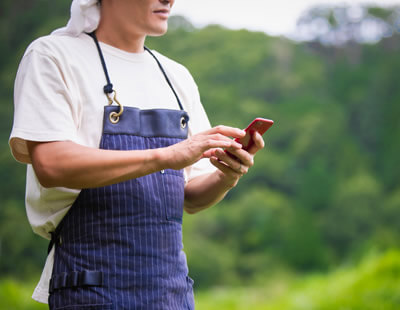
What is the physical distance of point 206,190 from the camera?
5.39 feet

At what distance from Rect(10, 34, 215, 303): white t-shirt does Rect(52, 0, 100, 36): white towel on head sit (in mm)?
25

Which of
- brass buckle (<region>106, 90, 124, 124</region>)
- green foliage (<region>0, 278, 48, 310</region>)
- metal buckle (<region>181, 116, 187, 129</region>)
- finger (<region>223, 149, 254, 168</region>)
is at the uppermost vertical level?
green foliage (<region>0, 278, 48, 310</region>)

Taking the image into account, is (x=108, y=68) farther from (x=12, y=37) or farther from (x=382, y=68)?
(x=382, y=68)

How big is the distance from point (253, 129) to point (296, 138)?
86.5 ft

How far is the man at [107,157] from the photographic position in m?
1.28

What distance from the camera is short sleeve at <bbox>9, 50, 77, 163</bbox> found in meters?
1.27

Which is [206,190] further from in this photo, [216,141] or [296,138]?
[296,138]

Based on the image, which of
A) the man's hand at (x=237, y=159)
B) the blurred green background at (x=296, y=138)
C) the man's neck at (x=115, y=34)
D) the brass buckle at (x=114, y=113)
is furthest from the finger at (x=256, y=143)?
the blurred green background at (x=296, y=138)

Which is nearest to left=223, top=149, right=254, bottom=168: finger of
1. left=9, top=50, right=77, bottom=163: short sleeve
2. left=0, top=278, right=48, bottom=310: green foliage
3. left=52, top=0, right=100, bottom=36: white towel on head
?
left=9, top=50, right=77, bottom=163: short sleeve

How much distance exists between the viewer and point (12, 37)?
63.3 ft

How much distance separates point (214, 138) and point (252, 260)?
22.9 m

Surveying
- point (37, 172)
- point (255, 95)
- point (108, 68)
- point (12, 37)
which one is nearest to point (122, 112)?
point (108, 68)

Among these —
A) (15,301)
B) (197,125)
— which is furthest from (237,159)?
(15,301)

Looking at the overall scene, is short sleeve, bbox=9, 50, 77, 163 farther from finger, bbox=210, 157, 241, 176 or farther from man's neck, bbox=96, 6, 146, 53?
finger, bbox=210, 157, 241, 176
